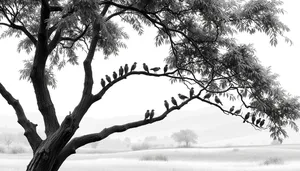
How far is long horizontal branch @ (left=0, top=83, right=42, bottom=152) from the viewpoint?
7.82 meters

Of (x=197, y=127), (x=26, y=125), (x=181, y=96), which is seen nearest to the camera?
(x=181, y=96)

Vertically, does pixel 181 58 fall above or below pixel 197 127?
below

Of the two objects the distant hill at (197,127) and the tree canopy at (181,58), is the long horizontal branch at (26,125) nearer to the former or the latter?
the tree canopy at (181,58)

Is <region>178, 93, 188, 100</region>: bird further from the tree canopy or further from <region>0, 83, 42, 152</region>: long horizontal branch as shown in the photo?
<region>0, 83, 42, 152</region>: long horizontal branch

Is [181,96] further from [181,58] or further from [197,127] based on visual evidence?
[197,127]

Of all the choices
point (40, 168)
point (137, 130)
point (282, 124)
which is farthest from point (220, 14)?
point (137, 130)

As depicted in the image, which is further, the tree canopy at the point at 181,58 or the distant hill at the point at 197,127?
the distant hill at the point at 197,127

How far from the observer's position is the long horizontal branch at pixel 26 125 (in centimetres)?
782

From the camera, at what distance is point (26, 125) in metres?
7.92

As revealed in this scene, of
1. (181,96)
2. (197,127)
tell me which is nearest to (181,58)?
(181,96)

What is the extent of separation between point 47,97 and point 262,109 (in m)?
5.13

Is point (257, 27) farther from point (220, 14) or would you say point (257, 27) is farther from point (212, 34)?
point (220, 14)

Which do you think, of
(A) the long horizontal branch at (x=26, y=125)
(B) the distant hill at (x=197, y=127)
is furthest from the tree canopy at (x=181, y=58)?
(B) the distant hill at (x=197, y=127)

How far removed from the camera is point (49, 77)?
40.6ft
